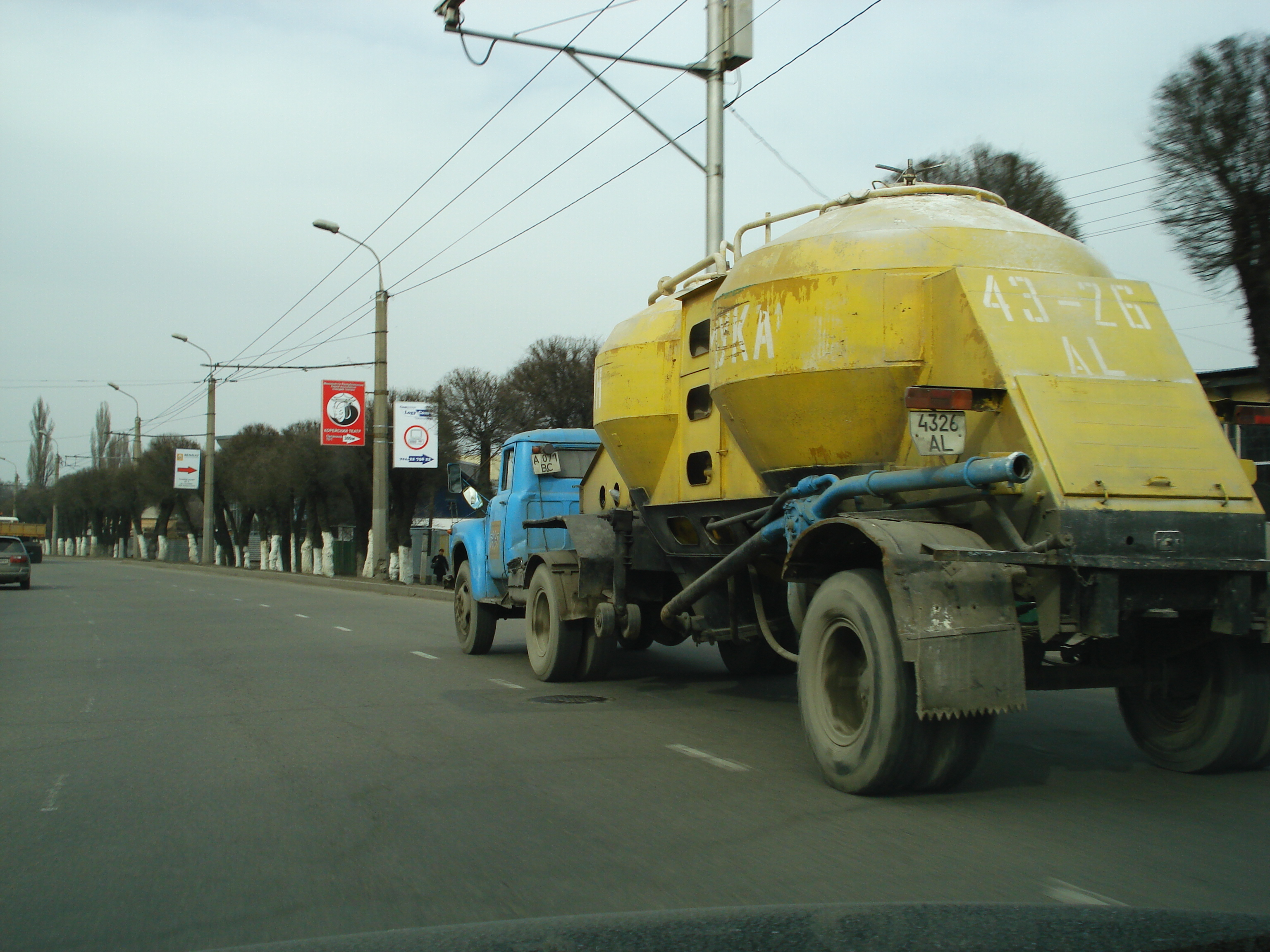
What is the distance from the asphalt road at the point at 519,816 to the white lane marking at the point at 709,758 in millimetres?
28

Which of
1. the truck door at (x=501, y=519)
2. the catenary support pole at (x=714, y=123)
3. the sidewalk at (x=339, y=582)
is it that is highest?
the catenary support pole at (x=714, y=123)

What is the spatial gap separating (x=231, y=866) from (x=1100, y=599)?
3940 millimetres

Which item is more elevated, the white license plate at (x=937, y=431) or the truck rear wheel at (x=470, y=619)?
the white license plate at (x=937, y=431)

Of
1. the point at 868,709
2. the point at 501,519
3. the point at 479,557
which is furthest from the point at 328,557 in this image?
the point at 868,709

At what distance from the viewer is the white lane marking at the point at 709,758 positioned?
6.58 m

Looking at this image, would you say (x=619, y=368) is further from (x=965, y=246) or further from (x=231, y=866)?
(x=231, y=866)

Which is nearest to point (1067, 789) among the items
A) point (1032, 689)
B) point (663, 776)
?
point (1032, 689)

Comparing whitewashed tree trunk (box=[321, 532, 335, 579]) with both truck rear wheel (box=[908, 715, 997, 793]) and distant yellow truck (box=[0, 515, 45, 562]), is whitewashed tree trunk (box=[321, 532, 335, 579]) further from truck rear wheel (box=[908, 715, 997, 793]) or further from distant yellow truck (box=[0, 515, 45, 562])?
truck rear wheel (box=[908, 715, 997, 793])

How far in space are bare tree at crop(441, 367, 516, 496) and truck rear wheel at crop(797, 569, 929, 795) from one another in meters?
38.8

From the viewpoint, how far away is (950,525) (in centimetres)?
561

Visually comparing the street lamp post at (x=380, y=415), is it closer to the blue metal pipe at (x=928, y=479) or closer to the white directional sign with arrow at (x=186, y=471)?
the blue metal pipe at (x=928, y=479)

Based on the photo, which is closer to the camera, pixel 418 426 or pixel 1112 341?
pixel 1112 341

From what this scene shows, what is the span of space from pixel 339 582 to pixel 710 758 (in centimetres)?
2940

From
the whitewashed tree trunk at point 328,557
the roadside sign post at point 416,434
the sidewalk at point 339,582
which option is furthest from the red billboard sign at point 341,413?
the whitewashed tree trunk at point 328,557
